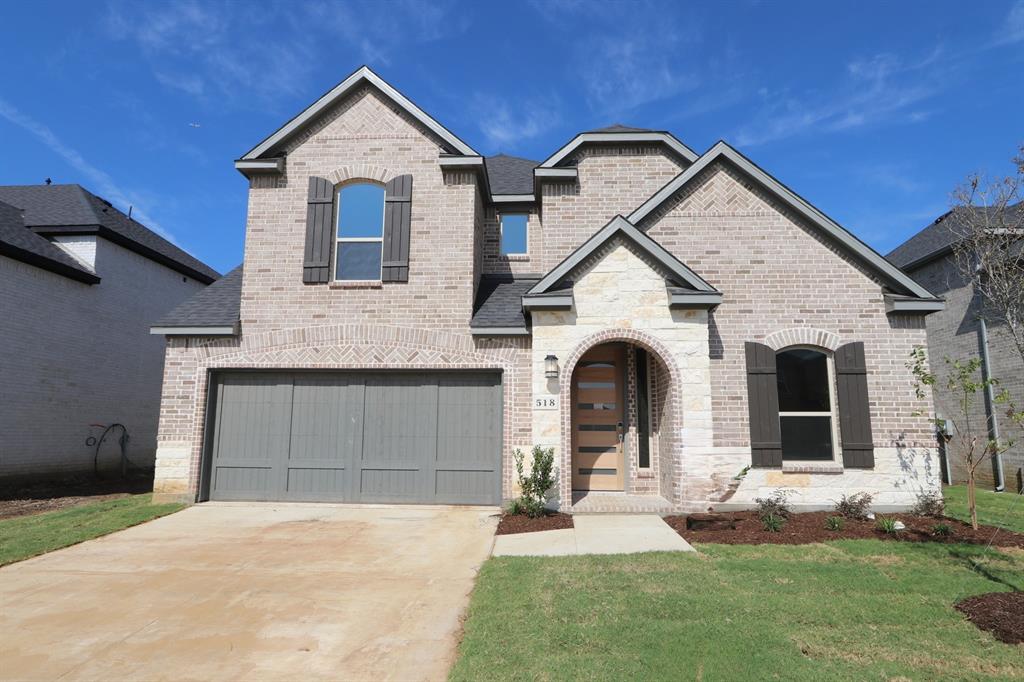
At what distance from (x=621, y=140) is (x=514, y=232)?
10.4 ft

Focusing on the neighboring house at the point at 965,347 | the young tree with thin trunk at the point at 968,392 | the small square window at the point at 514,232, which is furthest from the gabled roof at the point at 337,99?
the neighboring house at the point at 965,347

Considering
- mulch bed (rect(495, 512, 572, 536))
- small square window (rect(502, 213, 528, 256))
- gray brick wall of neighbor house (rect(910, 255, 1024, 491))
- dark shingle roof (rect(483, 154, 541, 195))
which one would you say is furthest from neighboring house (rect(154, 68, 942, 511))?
gray brick wall of neighbor house (rect(910, 255, 1024, 491))

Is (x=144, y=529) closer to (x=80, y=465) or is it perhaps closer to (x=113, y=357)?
(x=80, y=465)

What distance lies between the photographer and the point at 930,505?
8.62m

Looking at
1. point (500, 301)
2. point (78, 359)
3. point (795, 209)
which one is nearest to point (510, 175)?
point (500, 301)

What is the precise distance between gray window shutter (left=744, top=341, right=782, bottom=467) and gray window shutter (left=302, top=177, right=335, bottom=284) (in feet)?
26.7

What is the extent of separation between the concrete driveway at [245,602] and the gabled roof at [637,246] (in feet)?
13.7

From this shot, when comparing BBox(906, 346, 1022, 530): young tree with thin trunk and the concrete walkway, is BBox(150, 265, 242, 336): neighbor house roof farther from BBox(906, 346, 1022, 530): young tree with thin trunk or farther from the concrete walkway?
BBox(906, 346, 1022, 530): young tree with thin trunk

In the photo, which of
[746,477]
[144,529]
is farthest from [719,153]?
[144,529]

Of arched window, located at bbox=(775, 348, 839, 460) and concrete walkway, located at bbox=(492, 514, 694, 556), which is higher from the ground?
arched window, located at bbox=(775, 348, 839, 460)

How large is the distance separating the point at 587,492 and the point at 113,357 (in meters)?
13.7

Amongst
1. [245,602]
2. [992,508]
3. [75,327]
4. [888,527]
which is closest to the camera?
[245,602]

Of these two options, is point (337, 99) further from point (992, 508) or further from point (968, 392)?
point (992, 508)

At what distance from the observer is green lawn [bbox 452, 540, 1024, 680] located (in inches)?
149
